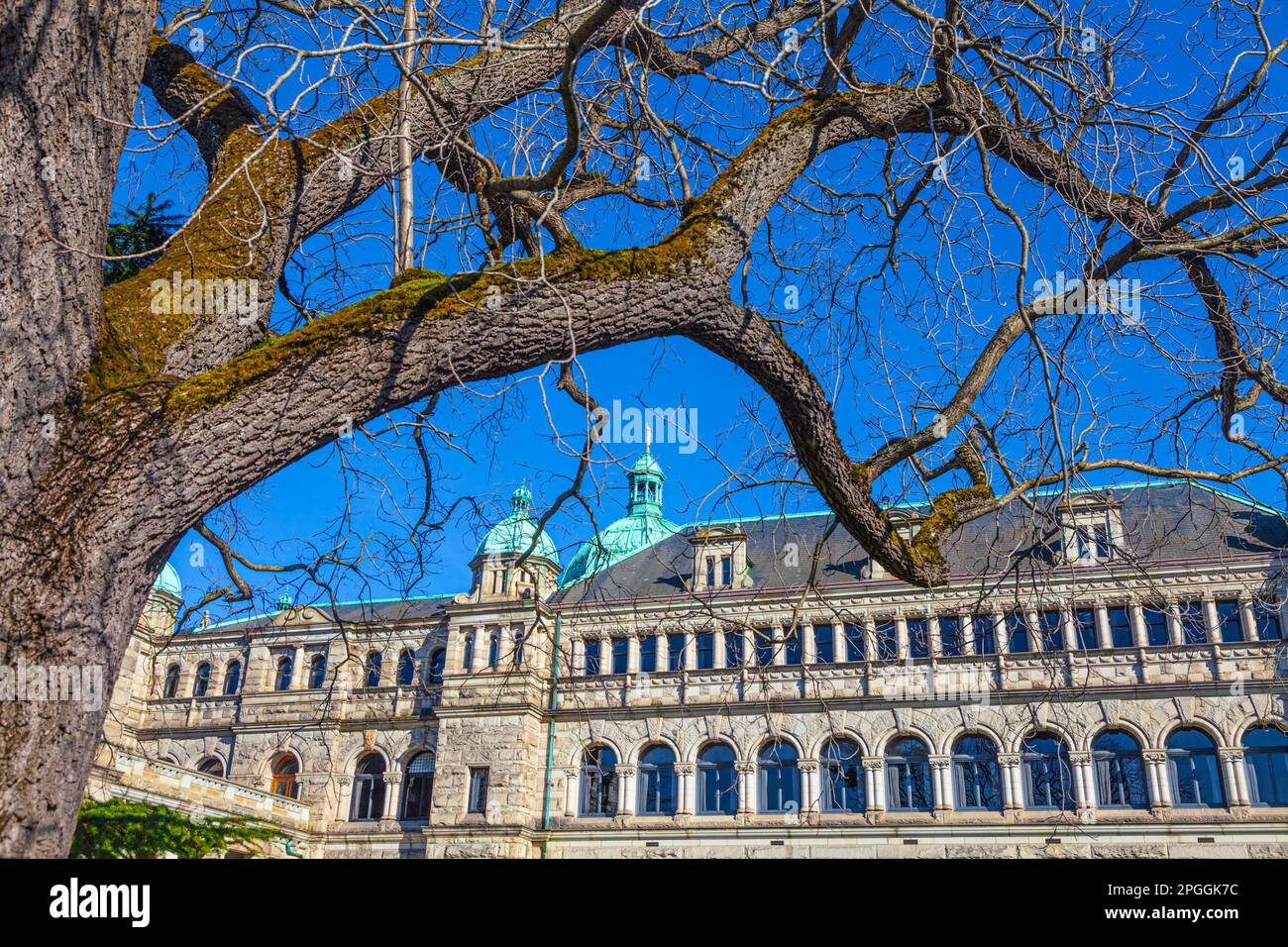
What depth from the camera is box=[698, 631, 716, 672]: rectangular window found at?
3005 cm

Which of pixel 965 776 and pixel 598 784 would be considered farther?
pixel 598 784

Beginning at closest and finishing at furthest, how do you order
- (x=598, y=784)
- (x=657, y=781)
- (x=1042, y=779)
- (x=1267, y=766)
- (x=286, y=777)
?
1. (x=1267, y=766)
2. (x=1042, y=779)
3. (x=657, y=781)
4. (x=598, y=784)
5. (x=286, y=777)

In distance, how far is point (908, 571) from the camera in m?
5.03

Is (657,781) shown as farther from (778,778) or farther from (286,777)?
(286,777)

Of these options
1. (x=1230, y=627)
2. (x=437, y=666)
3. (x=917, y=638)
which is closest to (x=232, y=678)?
(x=437, y=666)

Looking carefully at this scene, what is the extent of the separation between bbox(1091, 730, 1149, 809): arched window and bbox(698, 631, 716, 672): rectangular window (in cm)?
1040

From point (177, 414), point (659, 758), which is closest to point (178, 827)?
point (659, 758)

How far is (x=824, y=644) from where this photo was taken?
29.5 meters

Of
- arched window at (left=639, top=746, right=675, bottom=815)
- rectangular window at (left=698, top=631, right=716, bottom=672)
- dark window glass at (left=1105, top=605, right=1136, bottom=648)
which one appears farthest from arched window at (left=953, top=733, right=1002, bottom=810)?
arched window at (left=639, top=746, right=675, bottom=815)

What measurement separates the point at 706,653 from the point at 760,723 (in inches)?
128

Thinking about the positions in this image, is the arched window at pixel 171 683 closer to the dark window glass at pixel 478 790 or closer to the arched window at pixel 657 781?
the dark window glass at pixel 478 790

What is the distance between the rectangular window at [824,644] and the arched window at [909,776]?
3.04 metres

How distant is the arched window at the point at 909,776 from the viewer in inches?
1046
